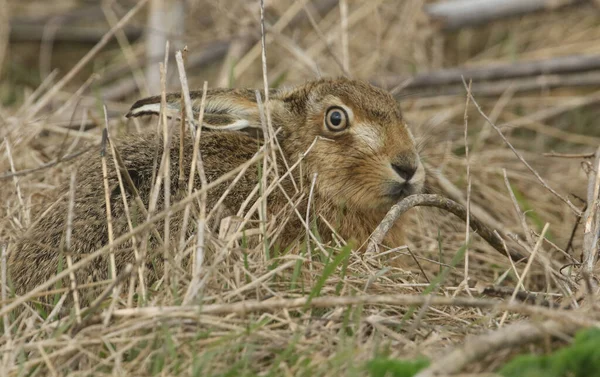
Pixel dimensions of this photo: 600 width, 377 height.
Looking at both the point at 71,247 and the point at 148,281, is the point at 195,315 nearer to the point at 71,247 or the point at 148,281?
the point at 148,281

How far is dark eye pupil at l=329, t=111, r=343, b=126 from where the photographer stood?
13.4 feet

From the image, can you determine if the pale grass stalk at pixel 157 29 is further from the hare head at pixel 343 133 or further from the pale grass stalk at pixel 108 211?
the pale grass stalk at pixel 108 211

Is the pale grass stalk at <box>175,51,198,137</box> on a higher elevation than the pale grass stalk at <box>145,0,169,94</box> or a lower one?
lower

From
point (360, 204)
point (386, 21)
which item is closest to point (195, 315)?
Result: point (360, 204)

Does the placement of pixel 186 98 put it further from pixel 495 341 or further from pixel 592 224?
pixel 592 224

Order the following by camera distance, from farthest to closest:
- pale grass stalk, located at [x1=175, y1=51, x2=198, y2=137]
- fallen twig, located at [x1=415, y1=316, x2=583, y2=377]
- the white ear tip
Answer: the white ear tip, pale grass stalk, located at [x1=175, y1=51, x2=198, y2=137], fallen twig, located at [x1=415, y1=316, x2=583, y2=377]

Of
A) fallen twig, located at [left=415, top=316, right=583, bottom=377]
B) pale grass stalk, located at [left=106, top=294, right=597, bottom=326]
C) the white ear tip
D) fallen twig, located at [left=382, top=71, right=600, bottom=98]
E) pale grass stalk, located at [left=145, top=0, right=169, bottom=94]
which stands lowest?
fallen twig, located at [left=415, top=316, right=583, bottom=377]

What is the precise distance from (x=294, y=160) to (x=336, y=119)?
275 millimetres

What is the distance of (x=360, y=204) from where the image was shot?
4008 mm

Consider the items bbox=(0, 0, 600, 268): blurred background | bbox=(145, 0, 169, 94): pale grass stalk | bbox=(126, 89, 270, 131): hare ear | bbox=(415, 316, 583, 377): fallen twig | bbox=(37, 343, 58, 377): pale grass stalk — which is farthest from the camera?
bbox=(145, 0, 169, 94): pale grass stalk

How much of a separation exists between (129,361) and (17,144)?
93.7 inches

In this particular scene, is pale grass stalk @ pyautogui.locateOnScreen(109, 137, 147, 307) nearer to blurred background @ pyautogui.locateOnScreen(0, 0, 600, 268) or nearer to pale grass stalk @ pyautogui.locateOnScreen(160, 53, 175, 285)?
pale grass stalk @ pyautogui.locateOnScreen(160, 53, 175, 285)

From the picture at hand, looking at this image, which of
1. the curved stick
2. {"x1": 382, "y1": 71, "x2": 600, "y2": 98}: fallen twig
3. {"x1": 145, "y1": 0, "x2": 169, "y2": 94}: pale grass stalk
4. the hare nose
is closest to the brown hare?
the hare nose

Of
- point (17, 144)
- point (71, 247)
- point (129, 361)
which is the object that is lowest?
point (129, 361)
